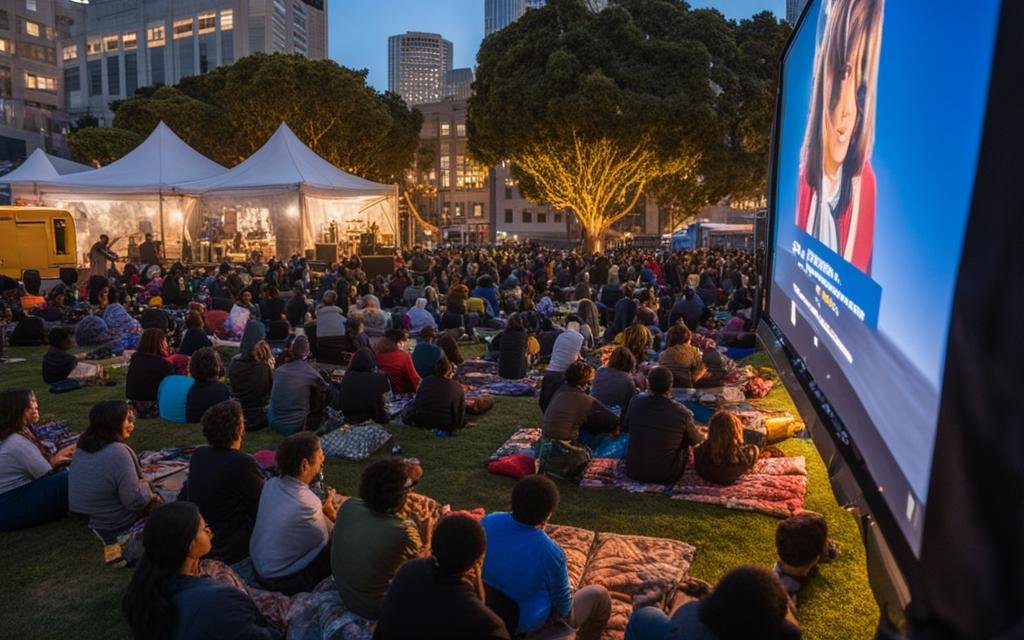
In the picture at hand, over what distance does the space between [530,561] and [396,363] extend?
5865 mm

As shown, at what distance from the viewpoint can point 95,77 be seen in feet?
364

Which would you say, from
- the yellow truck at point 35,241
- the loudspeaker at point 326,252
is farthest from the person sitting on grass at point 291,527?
the loudspeaker at point 326,252

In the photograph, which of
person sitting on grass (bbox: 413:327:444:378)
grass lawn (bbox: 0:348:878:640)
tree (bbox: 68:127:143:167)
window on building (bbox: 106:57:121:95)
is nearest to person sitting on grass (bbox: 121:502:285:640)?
grass lawn (bbox: 0:348:878:640)

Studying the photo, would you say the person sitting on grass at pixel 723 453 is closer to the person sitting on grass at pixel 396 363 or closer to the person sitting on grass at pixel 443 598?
the person sitting on grass at pixel 443 598

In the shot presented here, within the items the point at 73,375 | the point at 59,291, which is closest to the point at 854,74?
the point at 73,375

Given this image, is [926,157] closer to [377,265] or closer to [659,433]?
[659,433]

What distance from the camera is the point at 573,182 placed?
33.0m

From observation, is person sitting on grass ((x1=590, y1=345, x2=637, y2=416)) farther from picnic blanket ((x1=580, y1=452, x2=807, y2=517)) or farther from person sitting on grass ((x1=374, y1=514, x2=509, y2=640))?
person sitting on grass ((x1=374, y1=514, x2=509, y2=640))

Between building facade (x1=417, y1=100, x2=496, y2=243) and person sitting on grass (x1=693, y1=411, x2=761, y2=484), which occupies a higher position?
building facade (x1=417, y1=100, x2=496, y2=243)

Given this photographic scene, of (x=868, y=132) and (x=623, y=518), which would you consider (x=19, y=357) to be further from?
(x=868, y=132)

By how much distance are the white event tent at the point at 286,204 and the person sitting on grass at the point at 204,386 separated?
621 inches

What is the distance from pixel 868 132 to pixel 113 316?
42.6ft

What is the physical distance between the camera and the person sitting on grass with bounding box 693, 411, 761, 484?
6.11 meters

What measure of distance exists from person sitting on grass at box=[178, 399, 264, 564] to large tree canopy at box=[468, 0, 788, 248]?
83.4 feet
